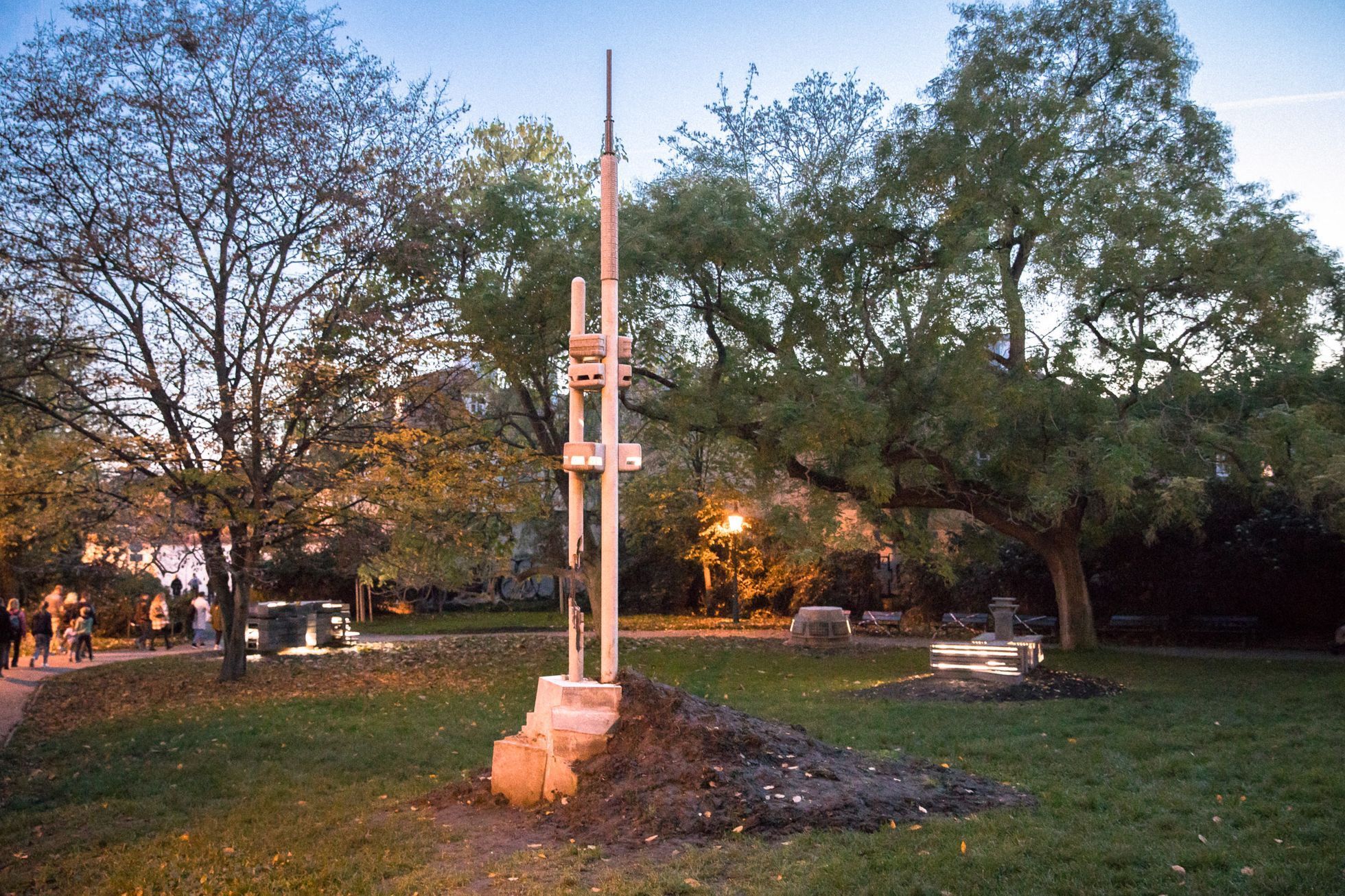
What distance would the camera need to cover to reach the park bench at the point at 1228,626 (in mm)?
19406

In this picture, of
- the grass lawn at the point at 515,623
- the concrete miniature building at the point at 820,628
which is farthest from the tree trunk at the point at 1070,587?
the grass lawn at the point at 515,623

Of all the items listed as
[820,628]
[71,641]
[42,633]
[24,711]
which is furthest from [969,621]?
[71,641]

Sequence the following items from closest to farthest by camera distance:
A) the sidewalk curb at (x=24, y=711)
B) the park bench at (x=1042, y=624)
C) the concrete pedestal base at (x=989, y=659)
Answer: the sidewalk curb at (x=24, y=711) < the concrete pedestal base at (x=989, y=659) < the park bench at (x=1042, y=624)

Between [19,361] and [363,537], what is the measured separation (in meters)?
5.22

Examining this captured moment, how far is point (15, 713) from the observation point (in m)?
12.8

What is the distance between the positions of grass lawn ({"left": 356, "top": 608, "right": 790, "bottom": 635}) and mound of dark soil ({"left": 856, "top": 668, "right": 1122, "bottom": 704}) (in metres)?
13.0

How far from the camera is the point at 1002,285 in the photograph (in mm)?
15188

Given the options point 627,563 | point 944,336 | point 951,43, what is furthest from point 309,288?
point 627,563

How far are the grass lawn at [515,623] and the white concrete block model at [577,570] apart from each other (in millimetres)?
18117

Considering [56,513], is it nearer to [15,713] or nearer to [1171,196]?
[15,713]

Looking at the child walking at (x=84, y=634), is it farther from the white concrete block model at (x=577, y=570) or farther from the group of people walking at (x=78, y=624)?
the white concrete block model at (x=577, y=570)

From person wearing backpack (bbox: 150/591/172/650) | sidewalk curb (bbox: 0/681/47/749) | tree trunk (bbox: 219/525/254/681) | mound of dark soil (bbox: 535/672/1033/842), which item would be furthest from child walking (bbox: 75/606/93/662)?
mound of dark soil (bbox: 535/672/1033/842)

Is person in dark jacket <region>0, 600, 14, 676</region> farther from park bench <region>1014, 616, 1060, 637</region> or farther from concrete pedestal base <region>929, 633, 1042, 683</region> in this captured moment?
park bench <region>1014, 616, 1060, 637</region>

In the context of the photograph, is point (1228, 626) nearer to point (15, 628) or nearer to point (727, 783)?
point (727, 783)
